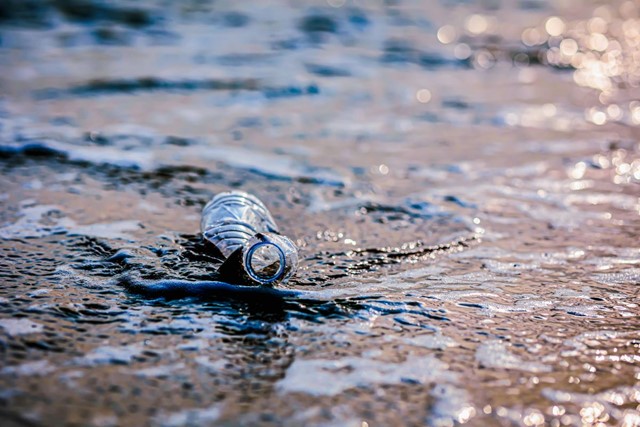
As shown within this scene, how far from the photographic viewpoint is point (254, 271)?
2.96 m

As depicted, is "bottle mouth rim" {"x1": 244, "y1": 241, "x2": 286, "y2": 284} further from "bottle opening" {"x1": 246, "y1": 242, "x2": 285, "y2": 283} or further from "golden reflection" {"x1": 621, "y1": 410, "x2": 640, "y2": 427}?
"golden reflection" {"x1": 621, "y1": 410, "x2": 640, "y2": 427}

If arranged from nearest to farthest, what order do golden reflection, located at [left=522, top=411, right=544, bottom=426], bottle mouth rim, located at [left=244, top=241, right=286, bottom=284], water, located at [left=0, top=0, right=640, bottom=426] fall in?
golden reflection, located at [left=522, top=411, right=544, bottom=426]
water, located at [left=0, top=0, right=640, bottom=426]
bottle mouth rim, located at [left=244, top=241, right=286, bottom=284]

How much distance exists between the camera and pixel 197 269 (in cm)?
314

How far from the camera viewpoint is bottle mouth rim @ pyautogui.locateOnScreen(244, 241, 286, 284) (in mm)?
2855

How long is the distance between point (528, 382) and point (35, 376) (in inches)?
62.8

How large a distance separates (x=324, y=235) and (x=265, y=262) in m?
0.77

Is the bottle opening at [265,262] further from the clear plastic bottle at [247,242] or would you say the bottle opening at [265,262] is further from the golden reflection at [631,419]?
the golden reflection at [631,419]

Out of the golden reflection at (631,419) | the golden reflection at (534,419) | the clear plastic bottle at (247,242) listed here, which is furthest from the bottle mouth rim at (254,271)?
the golden reflection at (631,419)

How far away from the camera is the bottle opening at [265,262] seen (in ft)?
9.51

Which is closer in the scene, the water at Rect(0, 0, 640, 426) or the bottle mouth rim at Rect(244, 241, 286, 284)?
the water at Rect(0, 0, 640, 426)

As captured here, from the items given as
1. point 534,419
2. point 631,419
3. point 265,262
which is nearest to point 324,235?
point 265,262

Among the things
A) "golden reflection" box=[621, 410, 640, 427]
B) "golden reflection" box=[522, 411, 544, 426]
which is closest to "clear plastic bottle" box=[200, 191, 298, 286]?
"golden reflection" box=[522, 411, 544, 426]

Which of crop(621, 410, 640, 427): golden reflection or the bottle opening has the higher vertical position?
the bottle opening

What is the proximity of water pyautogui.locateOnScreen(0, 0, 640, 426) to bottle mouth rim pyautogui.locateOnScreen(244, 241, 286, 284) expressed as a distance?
0.08 meters
